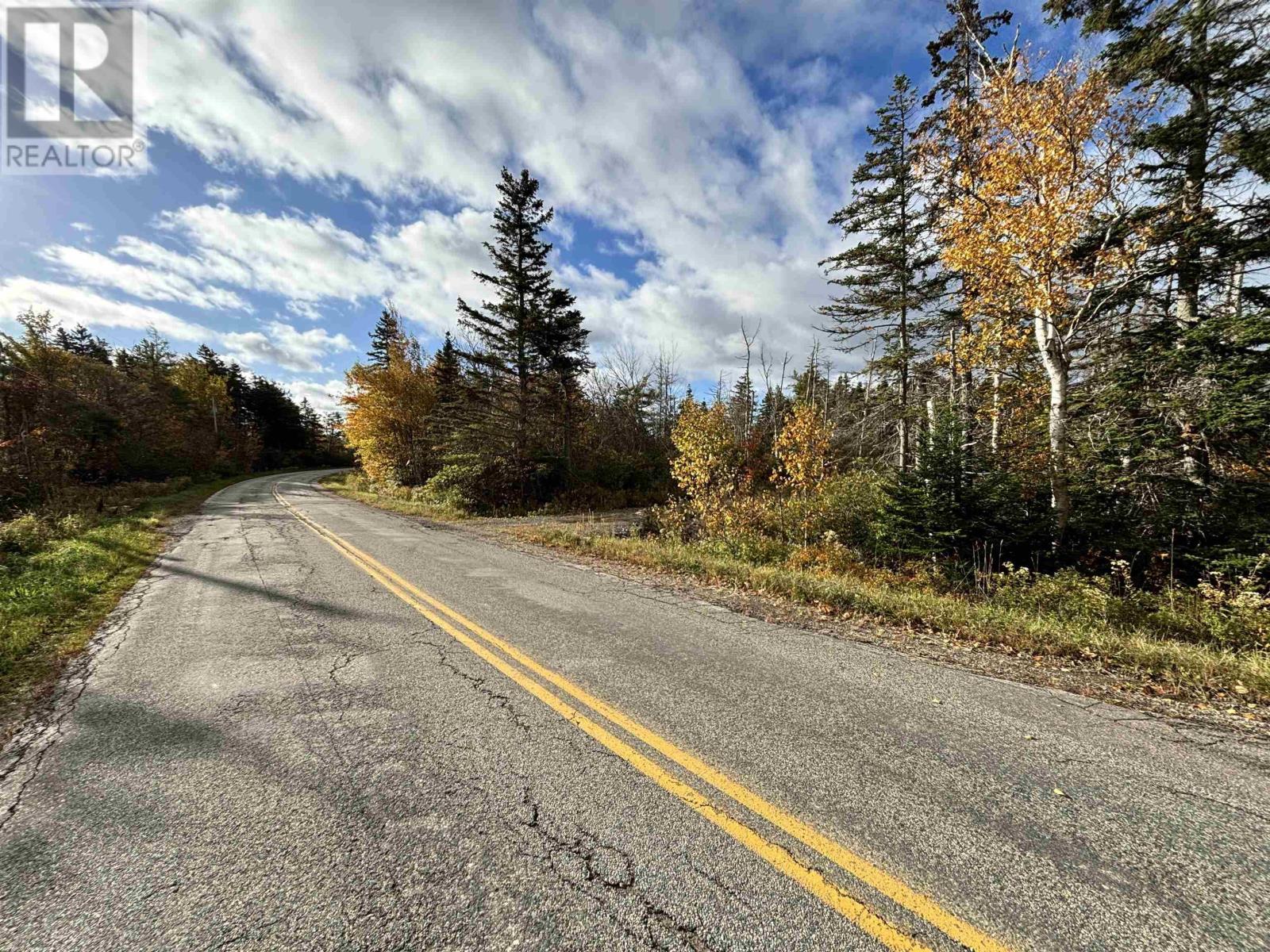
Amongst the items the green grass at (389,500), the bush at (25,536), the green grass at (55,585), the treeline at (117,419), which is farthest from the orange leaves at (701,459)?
the treeline at (117,419)

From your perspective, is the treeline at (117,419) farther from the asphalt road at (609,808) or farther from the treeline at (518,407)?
the asphalt road at (609,808)

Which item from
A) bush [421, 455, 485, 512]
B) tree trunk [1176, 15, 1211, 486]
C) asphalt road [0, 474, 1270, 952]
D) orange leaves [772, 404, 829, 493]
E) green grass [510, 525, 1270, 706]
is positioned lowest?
asphalt road [0, 474, 1270, 952]

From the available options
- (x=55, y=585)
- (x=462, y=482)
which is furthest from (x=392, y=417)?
(x=55, y=585)

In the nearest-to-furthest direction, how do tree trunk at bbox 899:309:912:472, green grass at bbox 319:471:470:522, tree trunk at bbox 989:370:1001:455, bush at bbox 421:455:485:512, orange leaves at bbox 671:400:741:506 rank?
tree trunk at bbox 989:370:1001:455 → orange leaves at bbox 671:400:741:506 → tree trunk at bbox 899:309:912:472 → green grass at bbox 319:471:470:522 → bush at bbox 421:455:485:512

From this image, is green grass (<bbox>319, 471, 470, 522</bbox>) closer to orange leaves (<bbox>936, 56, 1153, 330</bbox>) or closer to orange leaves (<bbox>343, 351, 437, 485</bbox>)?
orange leaves (<bbox>343, 351, 437, 485</bbox>)

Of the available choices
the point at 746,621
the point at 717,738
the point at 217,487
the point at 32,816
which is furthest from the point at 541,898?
the point at 217,487

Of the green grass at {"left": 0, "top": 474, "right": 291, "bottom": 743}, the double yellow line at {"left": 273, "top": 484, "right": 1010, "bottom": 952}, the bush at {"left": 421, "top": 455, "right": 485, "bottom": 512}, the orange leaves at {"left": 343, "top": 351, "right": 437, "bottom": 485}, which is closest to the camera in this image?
the double yellow line at {"left": 273, "top": 484, "right": 1010, "bottom": 952}

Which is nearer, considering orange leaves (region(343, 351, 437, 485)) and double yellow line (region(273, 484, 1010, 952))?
double yellow line (region(273, 484, 1010, 952))

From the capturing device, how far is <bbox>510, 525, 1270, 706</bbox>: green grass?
12.8 ft

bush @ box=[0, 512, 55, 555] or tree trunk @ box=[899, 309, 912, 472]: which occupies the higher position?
tree trunk @ box=[899, 309, 912, 472]

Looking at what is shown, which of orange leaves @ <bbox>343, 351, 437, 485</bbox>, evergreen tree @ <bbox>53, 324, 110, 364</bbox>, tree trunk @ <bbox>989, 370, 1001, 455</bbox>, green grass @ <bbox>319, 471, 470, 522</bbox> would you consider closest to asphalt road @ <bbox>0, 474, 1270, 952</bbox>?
tree trunk @ <bbox>989, 370, 1001, 455</bbox>

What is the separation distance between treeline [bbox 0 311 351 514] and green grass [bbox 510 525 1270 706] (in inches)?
818

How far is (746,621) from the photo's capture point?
561cm

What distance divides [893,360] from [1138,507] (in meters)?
9.37
